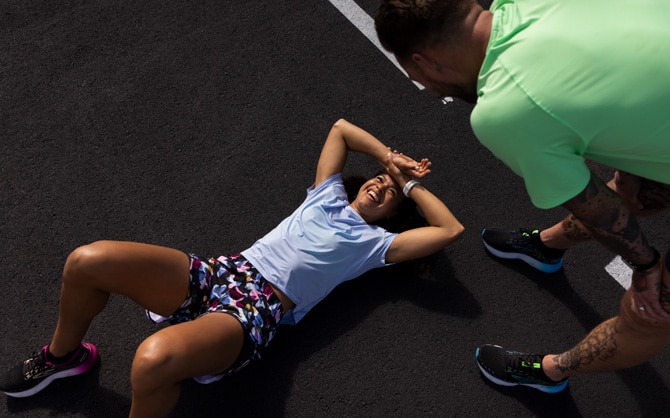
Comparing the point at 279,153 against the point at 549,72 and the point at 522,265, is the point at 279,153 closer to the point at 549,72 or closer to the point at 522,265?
the point at 522,265

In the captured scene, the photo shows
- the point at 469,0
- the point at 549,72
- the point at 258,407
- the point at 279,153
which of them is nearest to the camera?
the point at 549,72

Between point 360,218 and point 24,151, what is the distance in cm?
248

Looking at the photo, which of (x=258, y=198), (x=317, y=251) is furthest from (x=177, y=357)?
(x=258, y=198)

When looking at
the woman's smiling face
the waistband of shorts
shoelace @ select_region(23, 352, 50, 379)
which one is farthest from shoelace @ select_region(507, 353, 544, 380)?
shoelace @ select_region(23, 352, 50, 379)

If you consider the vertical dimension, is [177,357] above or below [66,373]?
above

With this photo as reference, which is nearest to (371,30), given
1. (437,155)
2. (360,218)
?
(437,155)

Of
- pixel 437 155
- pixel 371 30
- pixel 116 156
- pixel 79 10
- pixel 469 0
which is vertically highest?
pixel 469 0

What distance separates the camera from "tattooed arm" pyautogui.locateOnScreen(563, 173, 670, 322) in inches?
91.9

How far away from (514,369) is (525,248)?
0.85 meters

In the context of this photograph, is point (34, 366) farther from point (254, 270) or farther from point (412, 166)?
point (412, 166)

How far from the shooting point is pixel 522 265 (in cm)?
408

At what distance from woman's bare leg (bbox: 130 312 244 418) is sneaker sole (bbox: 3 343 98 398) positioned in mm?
624

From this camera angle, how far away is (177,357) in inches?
115

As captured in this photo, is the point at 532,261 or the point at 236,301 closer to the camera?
the point at 236,301
